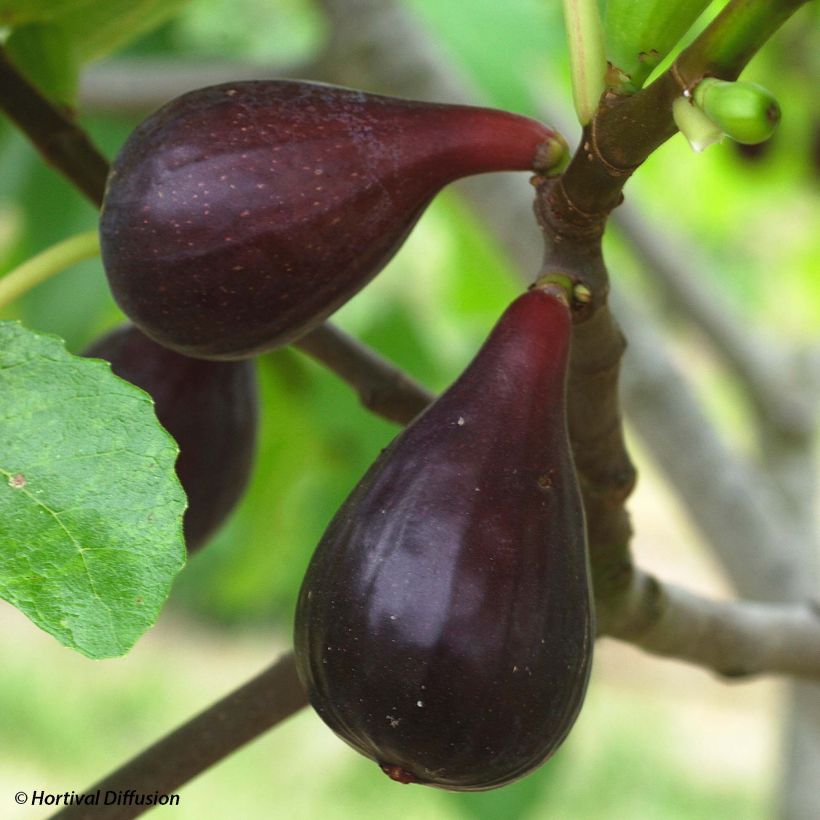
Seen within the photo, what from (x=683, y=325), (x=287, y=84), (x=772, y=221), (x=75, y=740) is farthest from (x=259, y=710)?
(x=75, y=740)

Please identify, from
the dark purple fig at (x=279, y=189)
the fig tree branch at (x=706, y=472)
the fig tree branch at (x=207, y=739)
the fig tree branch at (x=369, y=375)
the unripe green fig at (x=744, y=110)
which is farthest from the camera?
the fig tree branch at (x=706, y=472)

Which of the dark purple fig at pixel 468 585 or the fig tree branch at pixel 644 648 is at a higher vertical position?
the dark purple fig at pixel 468 585

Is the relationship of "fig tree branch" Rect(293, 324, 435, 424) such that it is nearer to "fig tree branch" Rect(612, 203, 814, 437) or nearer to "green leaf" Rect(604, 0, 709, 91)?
"green leaf" Rect(604, 0, 709, 91)

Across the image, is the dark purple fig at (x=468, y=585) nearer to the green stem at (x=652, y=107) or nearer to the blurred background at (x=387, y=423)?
the green stem at (x=652, y=107)

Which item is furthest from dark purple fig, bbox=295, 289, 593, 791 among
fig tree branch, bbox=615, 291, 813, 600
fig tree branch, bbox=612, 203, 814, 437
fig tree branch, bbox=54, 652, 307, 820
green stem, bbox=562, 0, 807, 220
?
fig tree branch, bbox=612, 203, 814, 437

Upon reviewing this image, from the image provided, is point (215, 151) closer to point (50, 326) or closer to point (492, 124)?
point (492, 124)

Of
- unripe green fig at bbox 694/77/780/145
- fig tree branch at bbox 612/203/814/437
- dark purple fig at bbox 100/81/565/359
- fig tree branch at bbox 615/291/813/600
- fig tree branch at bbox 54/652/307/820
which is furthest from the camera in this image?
fig tree branch at bbox 612/203/814/437

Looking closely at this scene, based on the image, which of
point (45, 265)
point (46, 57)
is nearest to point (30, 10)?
point (46, 57)

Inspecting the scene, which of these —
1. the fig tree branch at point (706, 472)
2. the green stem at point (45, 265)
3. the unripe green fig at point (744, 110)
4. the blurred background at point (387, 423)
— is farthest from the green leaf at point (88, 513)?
the fig tree branch at point (706, 472)
